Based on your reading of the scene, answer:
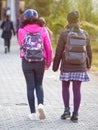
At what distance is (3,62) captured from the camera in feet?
69.9

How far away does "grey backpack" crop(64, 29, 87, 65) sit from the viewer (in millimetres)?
8961

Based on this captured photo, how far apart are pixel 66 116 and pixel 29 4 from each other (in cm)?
3094

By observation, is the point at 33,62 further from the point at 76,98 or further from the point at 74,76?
the point at 76,98

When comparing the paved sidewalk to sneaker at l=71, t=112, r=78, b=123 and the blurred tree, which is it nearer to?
sneaker at l=71, t=112, r=78, b=123

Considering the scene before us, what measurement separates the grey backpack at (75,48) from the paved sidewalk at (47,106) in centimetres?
97

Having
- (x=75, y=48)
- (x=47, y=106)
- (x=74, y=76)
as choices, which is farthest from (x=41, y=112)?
(x=47, y=106)

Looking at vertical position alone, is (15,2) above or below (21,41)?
below

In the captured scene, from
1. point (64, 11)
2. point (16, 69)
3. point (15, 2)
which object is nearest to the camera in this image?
point (16, 69)

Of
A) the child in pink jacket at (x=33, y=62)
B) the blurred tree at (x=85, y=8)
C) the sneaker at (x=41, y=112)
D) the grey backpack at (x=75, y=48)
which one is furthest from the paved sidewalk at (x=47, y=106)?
the blurred tree at (x=85, y=8)

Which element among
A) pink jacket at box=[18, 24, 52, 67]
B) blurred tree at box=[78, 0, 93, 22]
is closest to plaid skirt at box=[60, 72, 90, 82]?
pink jacket at box=[18, 24, 52, 67]

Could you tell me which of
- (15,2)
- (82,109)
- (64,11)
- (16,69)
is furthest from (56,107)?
(15,2)

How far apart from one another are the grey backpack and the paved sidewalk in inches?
38.2

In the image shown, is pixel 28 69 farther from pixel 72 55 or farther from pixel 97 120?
pixel 97 120

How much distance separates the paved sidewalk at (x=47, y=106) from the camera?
8.73m
